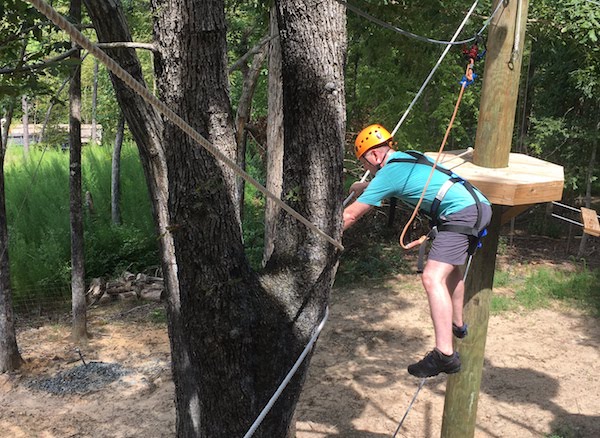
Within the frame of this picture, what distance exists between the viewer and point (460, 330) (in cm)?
356

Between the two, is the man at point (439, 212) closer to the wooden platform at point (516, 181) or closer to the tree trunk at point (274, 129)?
the wooden platform at point (516, 181)

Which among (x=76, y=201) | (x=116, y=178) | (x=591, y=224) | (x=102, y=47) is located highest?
(x=102, y=47)

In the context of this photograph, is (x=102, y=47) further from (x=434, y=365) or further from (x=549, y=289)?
(x=549, y=289)

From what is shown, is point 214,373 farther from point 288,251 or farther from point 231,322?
point 288,251

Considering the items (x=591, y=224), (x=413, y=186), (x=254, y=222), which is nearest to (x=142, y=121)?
(x=413, y=186)

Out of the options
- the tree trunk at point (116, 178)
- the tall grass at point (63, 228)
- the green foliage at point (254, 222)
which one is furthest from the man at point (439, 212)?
the tree trunk at point (116, 178)

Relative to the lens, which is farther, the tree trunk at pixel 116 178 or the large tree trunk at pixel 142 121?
the tree trunk at pixel 116 178

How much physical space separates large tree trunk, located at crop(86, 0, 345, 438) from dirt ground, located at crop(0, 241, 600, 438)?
10.4ft

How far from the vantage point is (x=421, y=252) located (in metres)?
2.79

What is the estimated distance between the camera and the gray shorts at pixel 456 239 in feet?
9.54

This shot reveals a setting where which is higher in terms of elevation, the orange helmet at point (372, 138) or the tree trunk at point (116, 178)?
the orange helmet at point (372, 138)

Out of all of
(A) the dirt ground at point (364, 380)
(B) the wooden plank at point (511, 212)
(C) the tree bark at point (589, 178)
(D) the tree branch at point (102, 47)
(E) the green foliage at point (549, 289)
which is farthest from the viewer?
(C) the tree bark at point (589, 178)

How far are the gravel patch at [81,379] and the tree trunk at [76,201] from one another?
2.64 feet

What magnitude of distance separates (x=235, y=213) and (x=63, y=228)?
8.68 meters
